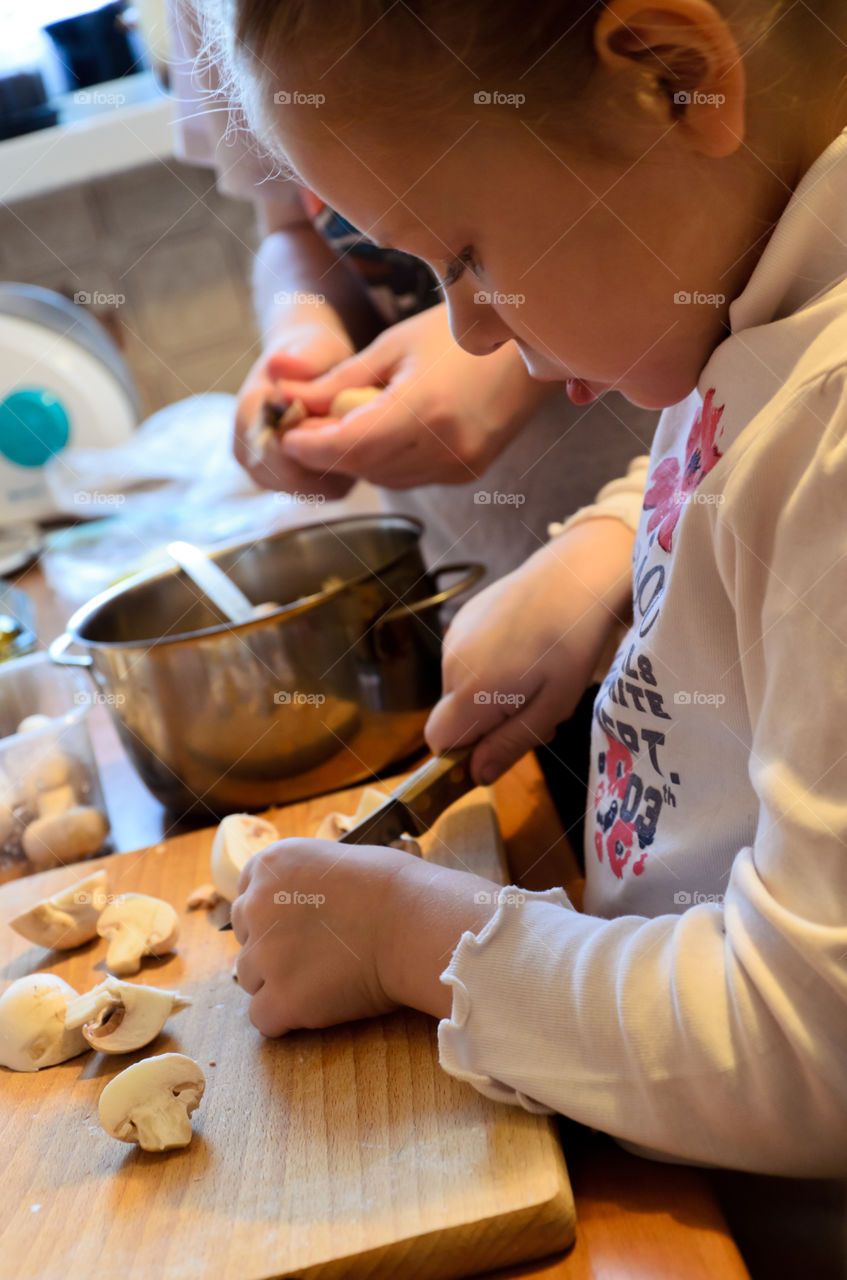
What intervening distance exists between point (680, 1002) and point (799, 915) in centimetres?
6

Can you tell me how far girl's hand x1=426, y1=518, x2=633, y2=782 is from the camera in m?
0.72

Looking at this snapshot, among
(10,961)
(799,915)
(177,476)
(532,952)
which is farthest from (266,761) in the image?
(177,476)

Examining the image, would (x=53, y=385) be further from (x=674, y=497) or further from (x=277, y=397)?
(x=674, y=497)

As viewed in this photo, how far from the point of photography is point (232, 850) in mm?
683

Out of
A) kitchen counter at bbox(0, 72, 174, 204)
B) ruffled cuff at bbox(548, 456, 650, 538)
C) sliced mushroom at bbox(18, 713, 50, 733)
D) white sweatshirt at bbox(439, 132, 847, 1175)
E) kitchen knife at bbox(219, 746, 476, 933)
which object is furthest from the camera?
kitchen counter at bbox(0, 72, 174, 204)

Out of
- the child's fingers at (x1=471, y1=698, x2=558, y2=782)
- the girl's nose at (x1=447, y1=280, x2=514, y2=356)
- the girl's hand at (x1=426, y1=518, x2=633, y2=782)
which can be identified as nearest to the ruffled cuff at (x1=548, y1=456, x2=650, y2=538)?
the girl's hand at (x1=426, y1=518, x2=633, y2=782)

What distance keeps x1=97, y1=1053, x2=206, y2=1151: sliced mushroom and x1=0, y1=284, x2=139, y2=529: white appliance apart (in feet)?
3.75

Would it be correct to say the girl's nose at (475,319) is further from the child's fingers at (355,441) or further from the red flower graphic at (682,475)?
the child's fingers at (355,441)

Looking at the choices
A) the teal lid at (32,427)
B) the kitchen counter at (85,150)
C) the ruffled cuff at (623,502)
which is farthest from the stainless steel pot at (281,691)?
the kitchen counter at (85,150)

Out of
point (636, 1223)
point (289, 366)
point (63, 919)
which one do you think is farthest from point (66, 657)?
point (636, 1223)

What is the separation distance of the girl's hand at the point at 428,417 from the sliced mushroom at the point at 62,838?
12.7 inches

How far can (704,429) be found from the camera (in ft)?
1.66

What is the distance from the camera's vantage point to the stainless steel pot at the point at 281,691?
2.51 feet

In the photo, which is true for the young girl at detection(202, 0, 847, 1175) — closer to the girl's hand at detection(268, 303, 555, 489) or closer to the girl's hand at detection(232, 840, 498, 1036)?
the girl's hand at detection(232, 840, 498, 1036)
